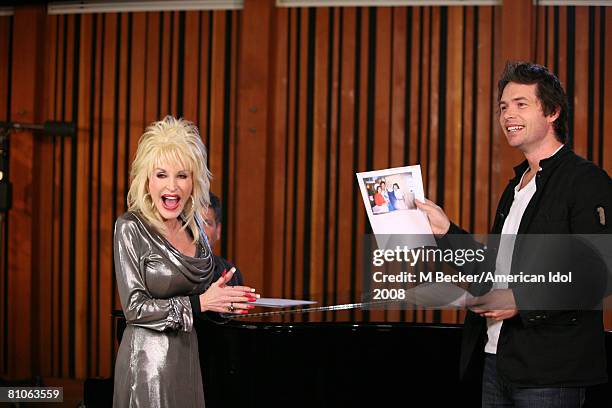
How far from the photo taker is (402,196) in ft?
9.20

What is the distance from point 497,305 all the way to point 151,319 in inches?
41.5

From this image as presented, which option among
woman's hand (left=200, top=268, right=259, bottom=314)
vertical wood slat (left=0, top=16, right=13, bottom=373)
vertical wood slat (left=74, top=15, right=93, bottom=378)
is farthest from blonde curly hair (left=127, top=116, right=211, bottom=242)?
vertical wood slat (left=0, top=16, right=13, bottom=373)

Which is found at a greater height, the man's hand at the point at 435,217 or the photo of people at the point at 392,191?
the photo of people at the point at 392,191

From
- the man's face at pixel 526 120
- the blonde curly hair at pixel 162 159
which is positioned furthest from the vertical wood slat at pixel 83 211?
the man's face at pixel 526 120

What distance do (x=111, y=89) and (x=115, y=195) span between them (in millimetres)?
830

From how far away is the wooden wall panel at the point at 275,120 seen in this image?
231 inches

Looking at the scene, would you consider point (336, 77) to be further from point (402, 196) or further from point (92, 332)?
point (402, 196)

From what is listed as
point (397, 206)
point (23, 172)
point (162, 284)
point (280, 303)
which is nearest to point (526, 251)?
point (397, 206)

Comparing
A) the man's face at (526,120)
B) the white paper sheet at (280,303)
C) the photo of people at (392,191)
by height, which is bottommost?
the white paper sheet at (280,303)

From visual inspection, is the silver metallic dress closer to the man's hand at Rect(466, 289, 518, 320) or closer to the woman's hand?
the woman's hand

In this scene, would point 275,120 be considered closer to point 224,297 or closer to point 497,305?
point 224,297

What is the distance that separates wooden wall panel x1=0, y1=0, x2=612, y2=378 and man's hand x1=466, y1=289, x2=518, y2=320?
345 cm

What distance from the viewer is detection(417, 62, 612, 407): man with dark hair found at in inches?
91.6

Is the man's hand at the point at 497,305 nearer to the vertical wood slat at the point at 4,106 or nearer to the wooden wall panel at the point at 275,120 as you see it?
the wooden wall panel at the point at 275,120
